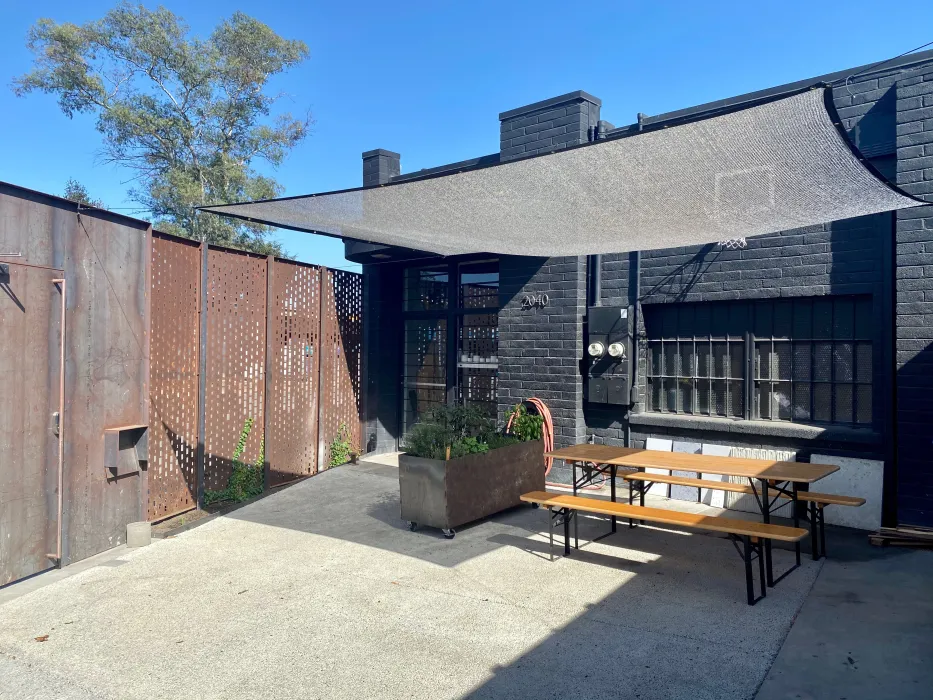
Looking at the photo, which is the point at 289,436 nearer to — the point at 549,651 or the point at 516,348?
the point at 516,348

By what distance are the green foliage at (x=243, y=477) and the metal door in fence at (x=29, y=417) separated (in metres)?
2.08

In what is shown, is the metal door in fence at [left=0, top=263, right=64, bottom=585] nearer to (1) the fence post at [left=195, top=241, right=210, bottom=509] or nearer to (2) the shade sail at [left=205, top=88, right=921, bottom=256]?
(2) the shade sail at [left=205, top=88, right=921, bottom=256]

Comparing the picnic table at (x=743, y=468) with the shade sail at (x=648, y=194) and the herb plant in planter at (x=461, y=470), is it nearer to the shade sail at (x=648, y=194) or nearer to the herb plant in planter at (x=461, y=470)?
the herb plant in planter at (x=461, y=470)

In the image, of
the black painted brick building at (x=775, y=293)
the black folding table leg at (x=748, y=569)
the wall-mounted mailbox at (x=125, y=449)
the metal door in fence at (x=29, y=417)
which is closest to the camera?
the black folding table leg at (x=748, y=569)

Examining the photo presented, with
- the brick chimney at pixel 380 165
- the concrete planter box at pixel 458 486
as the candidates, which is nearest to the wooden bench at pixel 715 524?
the concrete planter box at pixel 458 486

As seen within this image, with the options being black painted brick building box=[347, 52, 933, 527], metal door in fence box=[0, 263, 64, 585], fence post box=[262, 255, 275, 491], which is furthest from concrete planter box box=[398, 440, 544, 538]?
metal door in fence box=[0, 263, 64, 585]

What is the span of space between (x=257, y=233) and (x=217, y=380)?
13.0m

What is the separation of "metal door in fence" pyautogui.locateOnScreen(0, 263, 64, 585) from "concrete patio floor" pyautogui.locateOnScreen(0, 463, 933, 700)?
0.96ft

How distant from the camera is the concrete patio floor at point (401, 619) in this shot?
9.24 feet

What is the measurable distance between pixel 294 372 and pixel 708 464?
4.61 meters

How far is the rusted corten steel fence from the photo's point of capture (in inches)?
224

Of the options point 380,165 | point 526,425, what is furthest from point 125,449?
point 380,165

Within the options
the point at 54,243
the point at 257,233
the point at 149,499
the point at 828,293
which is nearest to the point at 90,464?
the point at 149,499

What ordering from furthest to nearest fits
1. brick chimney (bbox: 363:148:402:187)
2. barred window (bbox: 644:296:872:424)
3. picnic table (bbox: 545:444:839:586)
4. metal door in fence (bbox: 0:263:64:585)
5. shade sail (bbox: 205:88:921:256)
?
brick chimney (bbox: 363:148:402:187) → barred window (bbox: 644:296:872:424) → picnic table (bbox: 545:444:839:586) → metal door in fence (bbox: 0:263:64:585) → shade sail (bbox: 205:88:921:256)
